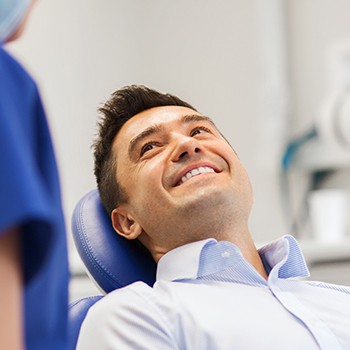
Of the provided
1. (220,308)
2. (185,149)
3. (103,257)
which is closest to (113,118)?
(185,149)

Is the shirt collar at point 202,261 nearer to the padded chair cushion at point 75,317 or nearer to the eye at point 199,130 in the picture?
the padded chair cushion at point 75,317

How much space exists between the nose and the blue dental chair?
0.24 meters

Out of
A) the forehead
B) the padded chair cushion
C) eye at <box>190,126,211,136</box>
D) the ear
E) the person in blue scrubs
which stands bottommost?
the padded chair cushion

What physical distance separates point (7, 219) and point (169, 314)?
0.89m

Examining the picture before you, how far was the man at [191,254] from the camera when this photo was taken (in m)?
1.45

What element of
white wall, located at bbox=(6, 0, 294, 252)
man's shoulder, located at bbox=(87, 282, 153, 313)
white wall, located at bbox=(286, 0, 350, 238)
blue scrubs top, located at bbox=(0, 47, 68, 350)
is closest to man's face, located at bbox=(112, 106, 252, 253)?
man's shoulder, located at bbox=(87, 282, 153, 313)

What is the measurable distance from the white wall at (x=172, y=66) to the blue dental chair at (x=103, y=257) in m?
1.49

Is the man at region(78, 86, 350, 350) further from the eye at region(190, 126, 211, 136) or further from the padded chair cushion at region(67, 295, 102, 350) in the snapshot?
the padded chair cushion at region(67, 295, 102, 350)

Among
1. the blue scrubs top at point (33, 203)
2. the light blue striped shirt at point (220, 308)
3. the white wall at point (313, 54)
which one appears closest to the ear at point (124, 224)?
the light blue striped shirt at point (220, 308)

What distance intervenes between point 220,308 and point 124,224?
15.3 inches

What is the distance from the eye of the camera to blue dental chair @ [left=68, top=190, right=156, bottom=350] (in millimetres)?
1712

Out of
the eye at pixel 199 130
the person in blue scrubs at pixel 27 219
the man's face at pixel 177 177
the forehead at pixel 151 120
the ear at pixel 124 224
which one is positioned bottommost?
the ear at pixel 124 224

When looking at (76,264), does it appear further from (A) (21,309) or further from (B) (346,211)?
(A) (21,309)

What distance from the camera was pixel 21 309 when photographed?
2.34 ft
